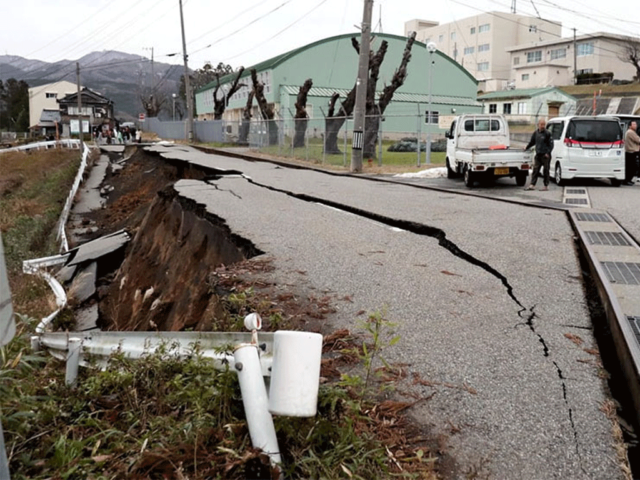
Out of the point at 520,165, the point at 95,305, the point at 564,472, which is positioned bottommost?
the point at 95,305

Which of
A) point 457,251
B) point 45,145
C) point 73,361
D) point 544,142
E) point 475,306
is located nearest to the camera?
point 73,361

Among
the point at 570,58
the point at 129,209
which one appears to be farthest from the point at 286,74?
the point at 570,58

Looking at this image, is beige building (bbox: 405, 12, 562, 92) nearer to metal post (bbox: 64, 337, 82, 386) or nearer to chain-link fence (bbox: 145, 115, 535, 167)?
chain-link fence (bbox: 145, 115, 535, 167)

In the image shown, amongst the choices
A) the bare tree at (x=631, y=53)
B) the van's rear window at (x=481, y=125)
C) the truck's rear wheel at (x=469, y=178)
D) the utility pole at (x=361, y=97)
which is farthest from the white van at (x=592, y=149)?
the bare tree at (x=631, y=53)

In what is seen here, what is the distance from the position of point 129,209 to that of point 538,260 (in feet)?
56.8

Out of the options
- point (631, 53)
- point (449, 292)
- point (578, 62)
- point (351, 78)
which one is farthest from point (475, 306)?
point (578, 62)

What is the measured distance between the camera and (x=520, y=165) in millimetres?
15930

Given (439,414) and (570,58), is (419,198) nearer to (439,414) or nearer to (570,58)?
(439,414)

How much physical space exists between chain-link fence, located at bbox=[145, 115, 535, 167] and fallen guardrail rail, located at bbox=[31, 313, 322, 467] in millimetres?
19717

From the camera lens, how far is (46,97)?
10694 cm

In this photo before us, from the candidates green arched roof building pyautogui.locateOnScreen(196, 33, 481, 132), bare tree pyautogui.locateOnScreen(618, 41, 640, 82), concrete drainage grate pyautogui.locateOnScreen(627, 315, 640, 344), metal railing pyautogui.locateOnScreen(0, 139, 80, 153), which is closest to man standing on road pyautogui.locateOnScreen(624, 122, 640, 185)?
concrete drainage grate pyautogui.locateOnScreen(627, 315, 640, 344)

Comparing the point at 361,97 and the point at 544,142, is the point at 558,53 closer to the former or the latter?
Answer: the point at 361,97

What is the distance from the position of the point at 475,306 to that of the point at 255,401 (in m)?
2.96

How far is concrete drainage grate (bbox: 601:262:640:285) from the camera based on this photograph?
620cm
